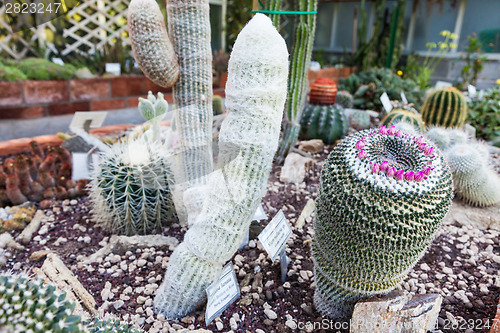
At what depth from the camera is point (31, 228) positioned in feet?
6.88

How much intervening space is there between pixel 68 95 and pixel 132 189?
2.56 m

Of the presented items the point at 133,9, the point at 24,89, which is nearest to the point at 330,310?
the point at 133,9

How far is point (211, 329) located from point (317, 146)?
2.37 m

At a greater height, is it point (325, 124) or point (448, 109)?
point (448, 109)

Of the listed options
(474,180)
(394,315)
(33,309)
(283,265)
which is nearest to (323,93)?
(474,180)

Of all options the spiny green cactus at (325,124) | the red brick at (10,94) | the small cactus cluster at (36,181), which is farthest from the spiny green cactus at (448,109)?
the red brick at (10,94)

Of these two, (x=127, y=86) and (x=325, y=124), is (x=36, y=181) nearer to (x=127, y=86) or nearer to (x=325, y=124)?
(x=127, y=86)

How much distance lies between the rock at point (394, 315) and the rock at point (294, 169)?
149 cm

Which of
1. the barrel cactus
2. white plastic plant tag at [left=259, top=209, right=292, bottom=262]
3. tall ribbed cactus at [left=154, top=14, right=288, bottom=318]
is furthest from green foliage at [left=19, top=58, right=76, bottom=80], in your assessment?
the barrel cactus

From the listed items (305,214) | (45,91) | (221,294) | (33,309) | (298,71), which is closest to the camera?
(33,309)

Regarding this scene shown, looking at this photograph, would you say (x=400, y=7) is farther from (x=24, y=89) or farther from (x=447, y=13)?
(x=24, y=89)

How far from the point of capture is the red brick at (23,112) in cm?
356

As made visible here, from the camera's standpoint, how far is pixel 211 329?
53.8 inches

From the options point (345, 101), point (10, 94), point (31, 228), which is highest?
point (10, 94)
